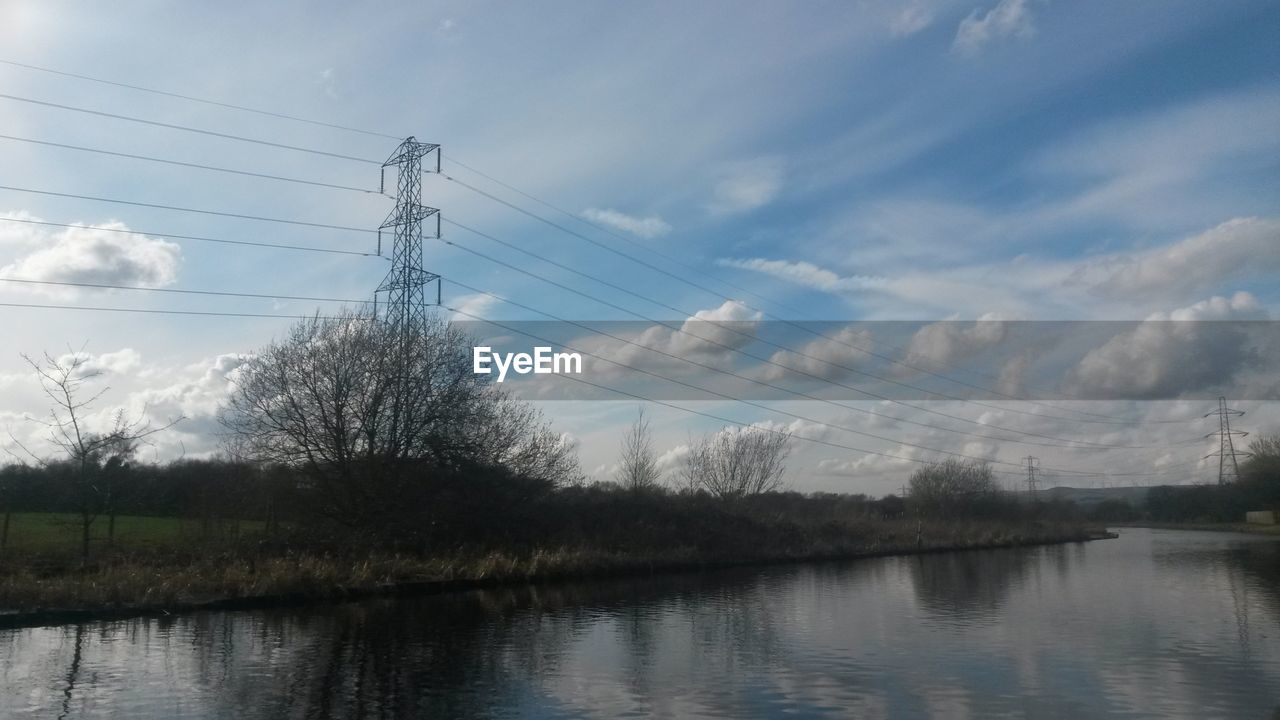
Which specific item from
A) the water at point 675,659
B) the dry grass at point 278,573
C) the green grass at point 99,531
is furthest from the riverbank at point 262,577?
the green grass at point 99,531

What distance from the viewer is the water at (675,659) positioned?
10367 millimetres

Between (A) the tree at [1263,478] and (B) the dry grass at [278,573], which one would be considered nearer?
(B) the dry grass at [278,573]

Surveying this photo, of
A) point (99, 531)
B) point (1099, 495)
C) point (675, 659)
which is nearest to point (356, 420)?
point (99, 531)

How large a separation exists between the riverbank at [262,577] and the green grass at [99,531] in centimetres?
215

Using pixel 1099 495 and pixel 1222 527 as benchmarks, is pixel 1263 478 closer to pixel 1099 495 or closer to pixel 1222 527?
pixel 1222 527

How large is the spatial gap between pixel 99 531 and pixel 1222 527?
9358 centimetres

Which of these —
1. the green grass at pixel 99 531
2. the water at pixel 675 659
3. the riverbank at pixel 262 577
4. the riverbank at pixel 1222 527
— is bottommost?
the riverbank at pixel 1222 527

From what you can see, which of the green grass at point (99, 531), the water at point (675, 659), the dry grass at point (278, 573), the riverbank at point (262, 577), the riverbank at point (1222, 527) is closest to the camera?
the water at point (675, 659)

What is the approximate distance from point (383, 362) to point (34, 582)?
13.7 m

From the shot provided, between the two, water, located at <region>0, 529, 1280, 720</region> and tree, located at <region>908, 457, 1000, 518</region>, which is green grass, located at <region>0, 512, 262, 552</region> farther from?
tree, located at <region>908, 457, 1000, 518</region>

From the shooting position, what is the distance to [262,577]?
2202 centimetres

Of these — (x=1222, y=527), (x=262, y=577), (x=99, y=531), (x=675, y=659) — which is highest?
(x=99, y=531)

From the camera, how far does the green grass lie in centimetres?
2539

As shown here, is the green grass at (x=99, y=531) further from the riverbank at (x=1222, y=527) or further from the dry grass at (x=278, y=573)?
the riverbank at (x=1222, y=527)
